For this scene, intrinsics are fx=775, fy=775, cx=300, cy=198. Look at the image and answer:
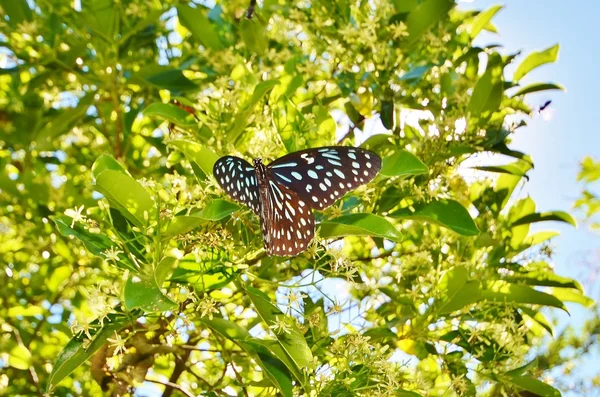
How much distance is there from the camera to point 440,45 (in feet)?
5.90

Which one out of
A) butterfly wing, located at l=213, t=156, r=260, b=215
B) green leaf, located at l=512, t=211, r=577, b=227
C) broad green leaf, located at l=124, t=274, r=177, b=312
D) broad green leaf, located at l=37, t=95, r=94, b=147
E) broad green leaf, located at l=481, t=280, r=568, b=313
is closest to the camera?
broad green leaf, located at l=124, t=274, r=177, b=312

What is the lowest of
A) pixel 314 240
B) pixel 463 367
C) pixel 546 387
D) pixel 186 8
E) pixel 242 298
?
Result: pixel 546 387

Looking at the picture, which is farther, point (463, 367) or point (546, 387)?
point (463, 367)

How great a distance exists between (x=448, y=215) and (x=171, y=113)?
0.54 metres

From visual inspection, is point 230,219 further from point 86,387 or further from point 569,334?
point 569,334

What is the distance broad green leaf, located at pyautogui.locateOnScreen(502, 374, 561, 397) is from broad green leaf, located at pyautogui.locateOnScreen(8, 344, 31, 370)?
100 centimetres

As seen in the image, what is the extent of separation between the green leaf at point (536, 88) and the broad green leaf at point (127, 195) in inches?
40.3

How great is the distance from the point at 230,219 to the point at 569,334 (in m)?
1.34

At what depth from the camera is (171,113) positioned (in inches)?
55.6

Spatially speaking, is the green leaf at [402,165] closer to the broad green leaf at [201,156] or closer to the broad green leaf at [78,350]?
the broad green leaf at [201,156]

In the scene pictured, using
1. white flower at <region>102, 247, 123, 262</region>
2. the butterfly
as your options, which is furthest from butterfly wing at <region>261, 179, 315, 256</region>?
white flower at <region>102, 247, 123, 262</region>

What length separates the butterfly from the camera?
118 centimetres

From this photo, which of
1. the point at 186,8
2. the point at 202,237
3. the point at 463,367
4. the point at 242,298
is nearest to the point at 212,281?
the point at 202,237

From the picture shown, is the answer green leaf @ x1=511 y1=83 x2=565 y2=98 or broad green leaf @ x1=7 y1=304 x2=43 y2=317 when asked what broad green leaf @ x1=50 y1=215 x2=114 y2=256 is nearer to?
broad green leaf @ x1=7 y1=304 x2=43 y2=317
